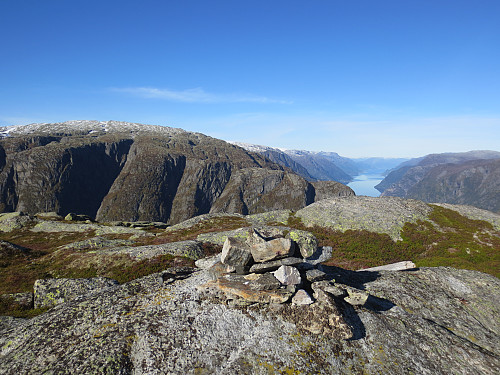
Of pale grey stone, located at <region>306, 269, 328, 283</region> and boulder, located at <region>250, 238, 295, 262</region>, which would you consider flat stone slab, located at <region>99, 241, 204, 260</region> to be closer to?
boulder, located at <region>250, 238, 295, 262</region>

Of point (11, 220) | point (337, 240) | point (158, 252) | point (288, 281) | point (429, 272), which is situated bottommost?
point (11, 220)

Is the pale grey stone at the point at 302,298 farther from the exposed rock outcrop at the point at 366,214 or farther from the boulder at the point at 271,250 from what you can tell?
the exposed rock outcrop at the point at 366,214

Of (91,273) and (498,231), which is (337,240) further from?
(91,273)

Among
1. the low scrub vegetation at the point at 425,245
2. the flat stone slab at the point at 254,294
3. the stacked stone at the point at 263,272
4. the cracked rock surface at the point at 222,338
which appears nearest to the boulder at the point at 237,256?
the stacked stone at the point at 263,272

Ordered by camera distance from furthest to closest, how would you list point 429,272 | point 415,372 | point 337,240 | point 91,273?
point 337,240, point 91,273, point 429,272, point 415,372

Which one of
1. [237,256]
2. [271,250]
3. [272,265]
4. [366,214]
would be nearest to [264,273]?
[272,265]

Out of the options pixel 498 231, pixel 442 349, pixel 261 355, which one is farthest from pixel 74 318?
pixel 498 231

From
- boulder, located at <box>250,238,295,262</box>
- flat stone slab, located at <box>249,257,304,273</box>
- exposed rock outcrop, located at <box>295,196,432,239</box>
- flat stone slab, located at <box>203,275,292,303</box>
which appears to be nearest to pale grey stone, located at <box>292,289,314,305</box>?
flat stone slab, located at <box>203,275,292,303</box>
